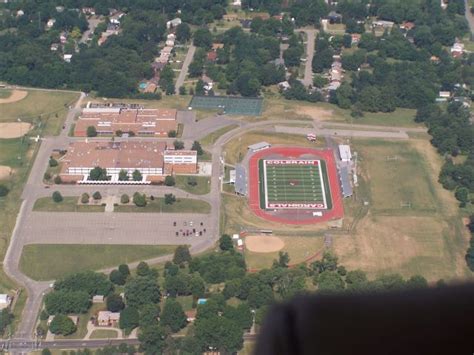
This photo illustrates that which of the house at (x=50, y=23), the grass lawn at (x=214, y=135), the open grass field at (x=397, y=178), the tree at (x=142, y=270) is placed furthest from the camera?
the house at (x=50, y=23)

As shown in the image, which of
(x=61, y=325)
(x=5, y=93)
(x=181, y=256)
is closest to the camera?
(x=61, y=325)

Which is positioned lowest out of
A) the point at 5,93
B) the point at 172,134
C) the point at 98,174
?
the point at 5,93

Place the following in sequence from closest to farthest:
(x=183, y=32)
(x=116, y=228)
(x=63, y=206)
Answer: (x=116, y=228)
(x=63, y=206)
(x=183, y=32)

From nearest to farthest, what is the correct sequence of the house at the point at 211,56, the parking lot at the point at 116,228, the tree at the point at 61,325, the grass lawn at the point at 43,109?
the tree at the point at 61,325 < the parking lot at the point at 116,228 < the grass lawn at the point at 43,109 < the house at the point at 211,56

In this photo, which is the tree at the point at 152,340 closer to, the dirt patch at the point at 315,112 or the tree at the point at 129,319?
the tree at the point at 129,319

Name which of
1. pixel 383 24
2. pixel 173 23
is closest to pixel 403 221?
pixel 383 24

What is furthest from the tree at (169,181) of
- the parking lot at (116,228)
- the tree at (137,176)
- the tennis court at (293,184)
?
the tennis court at (293,184)

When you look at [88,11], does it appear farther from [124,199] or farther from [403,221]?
[403,221]
